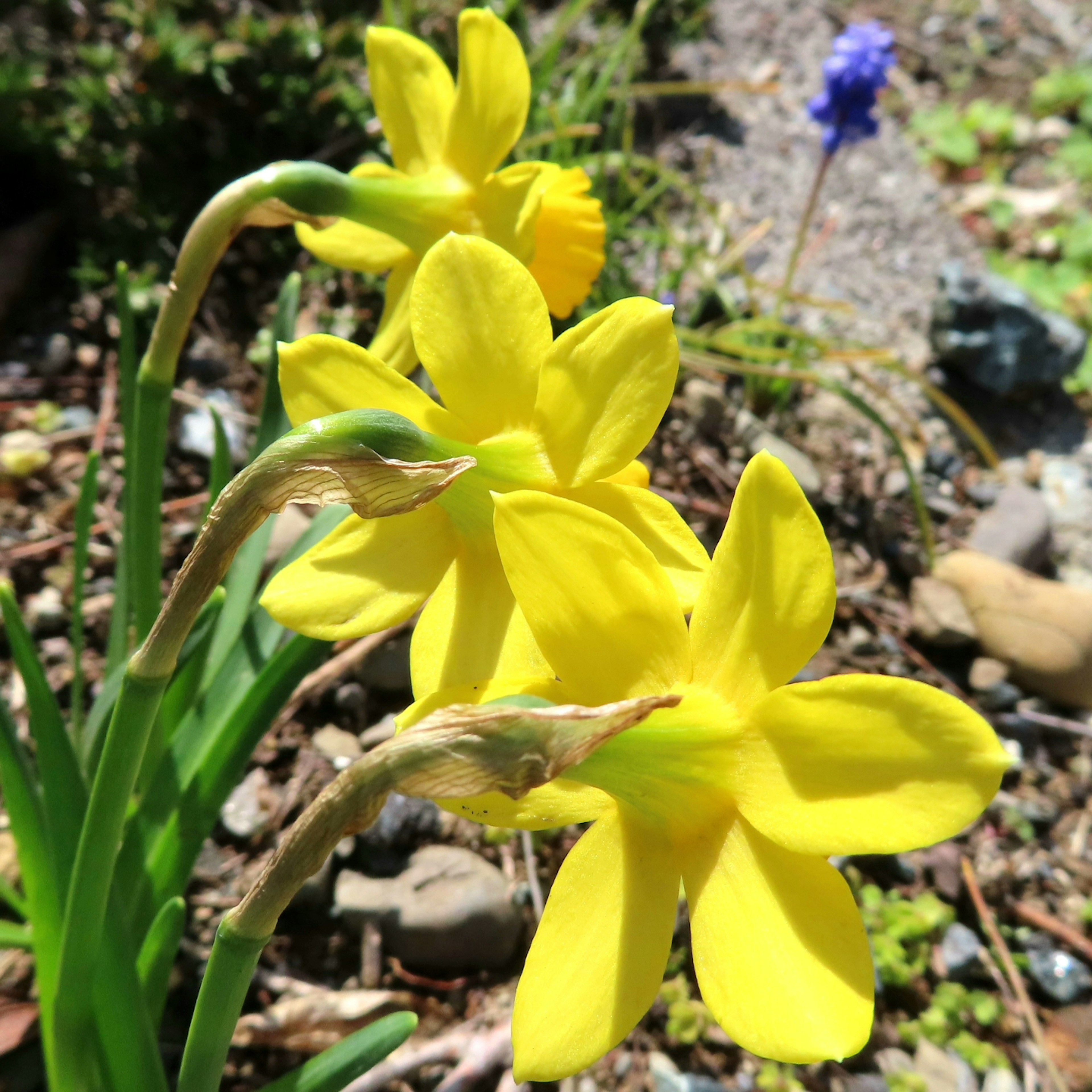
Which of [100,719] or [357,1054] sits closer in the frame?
[357,1054]

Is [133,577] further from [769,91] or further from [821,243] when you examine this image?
[769,91]

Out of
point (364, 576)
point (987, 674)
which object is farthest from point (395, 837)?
point (987, 674)

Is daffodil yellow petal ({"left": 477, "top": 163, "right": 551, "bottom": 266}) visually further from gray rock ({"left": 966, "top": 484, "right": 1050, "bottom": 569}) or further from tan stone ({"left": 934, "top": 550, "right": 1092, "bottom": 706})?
gray rock ({"left": 966, "top": 484, "right": 1050, "bottom": 569})

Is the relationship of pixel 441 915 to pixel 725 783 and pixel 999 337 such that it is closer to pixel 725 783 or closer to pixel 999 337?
pixel 725 783

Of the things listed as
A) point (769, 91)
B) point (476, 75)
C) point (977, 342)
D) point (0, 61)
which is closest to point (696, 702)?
point (476, 75)

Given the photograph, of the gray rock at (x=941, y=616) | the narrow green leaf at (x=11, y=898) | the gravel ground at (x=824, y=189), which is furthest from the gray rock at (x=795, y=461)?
the narrow green leaf at (x=11, y=898)

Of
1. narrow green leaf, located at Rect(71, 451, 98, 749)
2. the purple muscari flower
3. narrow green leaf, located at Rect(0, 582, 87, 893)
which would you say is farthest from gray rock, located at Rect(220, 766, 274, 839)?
the purple muscari flower
